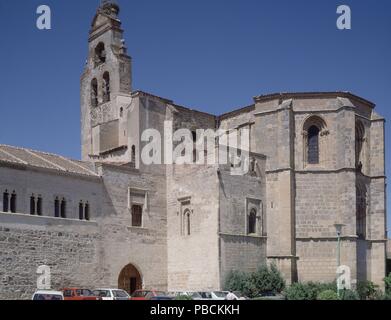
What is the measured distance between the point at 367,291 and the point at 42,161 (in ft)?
70.4

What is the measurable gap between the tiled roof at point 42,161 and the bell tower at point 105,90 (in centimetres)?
450

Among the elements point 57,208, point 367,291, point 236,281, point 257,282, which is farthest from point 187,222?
point 367,291

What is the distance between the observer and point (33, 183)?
2975 centimetres

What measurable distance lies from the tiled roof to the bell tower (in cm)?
450

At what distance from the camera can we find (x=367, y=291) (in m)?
35.8

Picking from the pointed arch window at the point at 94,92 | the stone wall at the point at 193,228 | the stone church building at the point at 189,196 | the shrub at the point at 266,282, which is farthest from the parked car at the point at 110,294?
the pointed arch window at the point at 94,92

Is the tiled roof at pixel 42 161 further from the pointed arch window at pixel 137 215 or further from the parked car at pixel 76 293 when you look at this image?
the parked car at pixel 76 293

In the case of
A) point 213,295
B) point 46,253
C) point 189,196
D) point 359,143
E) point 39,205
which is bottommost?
point 213,295

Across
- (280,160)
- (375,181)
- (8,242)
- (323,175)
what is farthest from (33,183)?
(375,181)

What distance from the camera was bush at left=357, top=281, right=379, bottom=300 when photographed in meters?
35.2

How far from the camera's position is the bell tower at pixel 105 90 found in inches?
1527

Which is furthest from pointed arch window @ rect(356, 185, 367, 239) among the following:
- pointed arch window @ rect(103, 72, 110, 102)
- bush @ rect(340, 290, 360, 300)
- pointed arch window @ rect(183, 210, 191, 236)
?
pointed arch window @ rect(103, 72, 110, 102)

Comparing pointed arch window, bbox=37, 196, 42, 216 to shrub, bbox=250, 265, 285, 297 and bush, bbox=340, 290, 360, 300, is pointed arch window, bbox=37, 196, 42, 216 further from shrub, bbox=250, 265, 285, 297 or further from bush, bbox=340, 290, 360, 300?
bush, bbox=340, 290, 360, 300

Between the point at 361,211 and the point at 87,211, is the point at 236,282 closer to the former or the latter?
the point at 87,211
